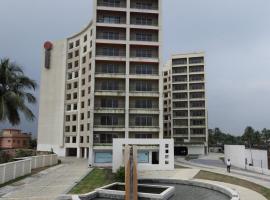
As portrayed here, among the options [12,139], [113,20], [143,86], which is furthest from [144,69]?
[12,139]

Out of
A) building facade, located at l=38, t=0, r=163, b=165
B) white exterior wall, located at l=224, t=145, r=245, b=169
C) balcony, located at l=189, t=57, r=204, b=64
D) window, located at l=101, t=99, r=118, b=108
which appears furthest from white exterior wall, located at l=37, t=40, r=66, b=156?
white exterior wall, located at l=224, t=145, r=245, b=169

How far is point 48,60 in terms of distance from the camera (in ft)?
288

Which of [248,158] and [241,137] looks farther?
[241,137]

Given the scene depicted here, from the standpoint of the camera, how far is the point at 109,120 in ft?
200

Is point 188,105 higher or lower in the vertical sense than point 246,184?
higher

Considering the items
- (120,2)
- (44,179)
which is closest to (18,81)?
(44,179)

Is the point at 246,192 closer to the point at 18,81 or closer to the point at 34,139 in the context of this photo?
the point at 18,81

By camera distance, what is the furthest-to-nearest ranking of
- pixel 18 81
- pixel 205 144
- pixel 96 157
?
pixel 205 144 → pixel 96 157 → pixel 18 81

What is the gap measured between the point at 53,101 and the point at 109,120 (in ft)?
105

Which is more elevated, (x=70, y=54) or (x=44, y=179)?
(x=70, y=54)

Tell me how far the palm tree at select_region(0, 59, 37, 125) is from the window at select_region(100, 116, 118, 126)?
2757 cm

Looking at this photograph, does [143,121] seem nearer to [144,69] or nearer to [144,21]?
[144,69]

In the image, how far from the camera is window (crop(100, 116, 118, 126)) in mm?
60625

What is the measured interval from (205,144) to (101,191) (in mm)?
80676
